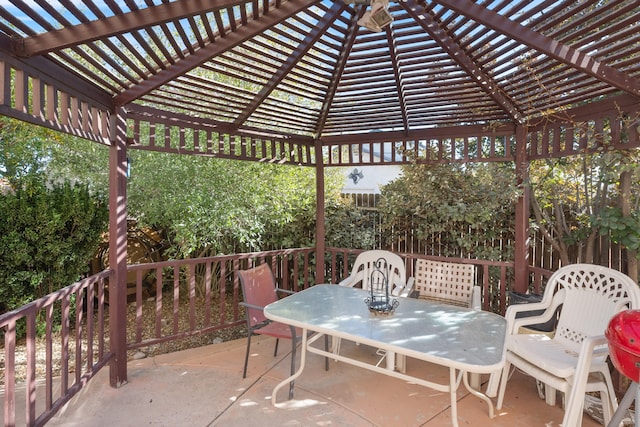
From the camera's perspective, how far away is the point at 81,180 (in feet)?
16.3

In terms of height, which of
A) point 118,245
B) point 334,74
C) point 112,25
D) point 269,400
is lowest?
point 269,400

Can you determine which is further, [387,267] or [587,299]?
[387,267]

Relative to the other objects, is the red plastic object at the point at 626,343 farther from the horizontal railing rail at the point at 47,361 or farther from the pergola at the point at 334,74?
the horizontal railing rail at the point at 47,361

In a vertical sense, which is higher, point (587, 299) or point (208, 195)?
point (208, 195)

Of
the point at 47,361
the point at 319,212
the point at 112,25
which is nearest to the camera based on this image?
the point at 112,25

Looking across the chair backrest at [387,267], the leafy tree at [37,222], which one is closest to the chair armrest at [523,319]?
the chair backrest at [387,267]

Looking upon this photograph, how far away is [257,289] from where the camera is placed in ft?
11.0

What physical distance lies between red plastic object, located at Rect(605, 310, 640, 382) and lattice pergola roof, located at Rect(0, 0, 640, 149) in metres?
1.58

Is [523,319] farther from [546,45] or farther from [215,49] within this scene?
[215,49]

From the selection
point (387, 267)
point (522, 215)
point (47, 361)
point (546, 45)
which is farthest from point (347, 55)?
point (47, 361)

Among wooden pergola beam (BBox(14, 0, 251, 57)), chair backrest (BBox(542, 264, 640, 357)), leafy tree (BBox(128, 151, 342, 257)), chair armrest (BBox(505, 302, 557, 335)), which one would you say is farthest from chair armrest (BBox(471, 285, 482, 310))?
wooden pergola beam (BBox(14, 0, 251, 57))

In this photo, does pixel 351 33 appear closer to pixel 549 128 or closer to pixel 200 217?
pixel 549 128

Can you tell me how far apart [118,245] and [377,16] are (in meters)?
2.56

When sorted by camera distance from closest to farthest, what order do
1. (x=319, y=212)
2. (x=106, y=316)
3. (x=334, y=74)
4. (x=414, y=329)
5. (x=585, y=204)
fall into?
(x=414, y=329), (x=334, y=74), (x=585, y=204), (x=319, y=212), (x=106, y=316)
